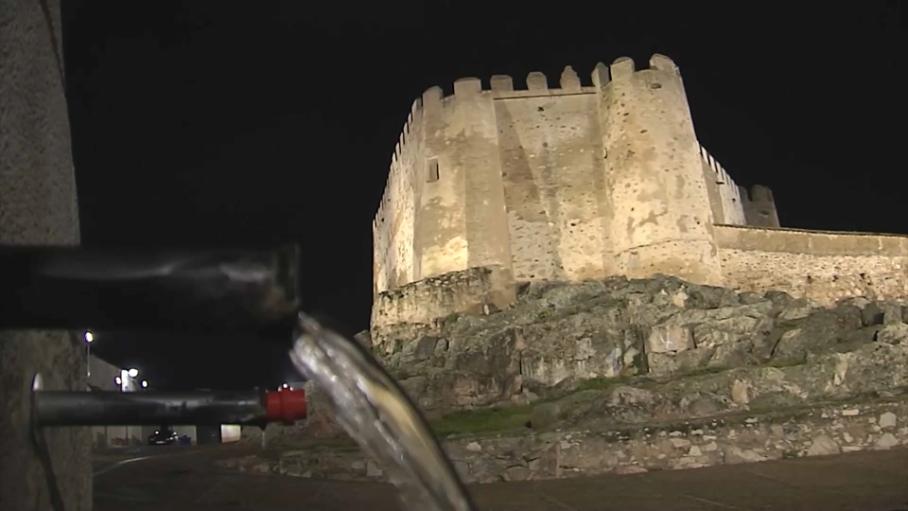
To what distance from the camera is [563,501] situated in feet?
23.8

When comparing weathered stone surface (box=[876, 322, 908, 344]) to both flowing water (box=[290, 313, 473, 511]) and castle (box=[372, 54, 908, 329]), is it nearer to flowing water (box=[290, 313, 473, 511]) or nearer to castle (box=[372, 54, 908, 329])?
castle (box=[372, 54, 908, 329])

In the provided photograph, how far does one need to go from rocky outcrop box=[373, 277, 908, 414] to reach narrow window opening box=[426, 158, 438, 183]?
21.2 ft

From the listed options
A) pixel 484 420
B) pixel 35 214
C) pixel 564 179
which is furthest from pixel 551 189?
pixel 35 214

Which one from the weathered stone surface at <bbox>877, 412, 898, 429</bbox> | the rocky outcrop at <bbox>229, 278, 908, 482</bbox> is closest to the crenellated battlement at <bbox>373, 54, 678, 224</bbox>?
Answer: the rocky outcrop at <bbox>229, 278, 908, 482</bbox>

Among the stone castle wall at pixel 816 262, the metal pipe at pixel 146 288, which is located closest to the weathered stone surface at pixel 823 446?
the metal pipe at pixel 146 288

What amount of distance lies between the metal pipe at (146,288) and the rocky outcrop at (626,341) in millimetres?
15086

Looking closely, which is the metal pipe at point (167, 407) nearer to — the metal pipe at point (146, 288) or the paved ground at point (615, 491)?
the metal pipe at point (146, 288)

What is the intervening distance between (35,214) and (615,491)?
7.03 meters

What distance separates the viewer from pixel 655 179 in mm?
22000

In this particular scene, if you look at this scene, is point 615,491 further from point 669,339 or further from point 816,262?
point 816,262

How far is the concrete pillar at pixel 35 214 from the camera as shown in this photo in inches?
69.7

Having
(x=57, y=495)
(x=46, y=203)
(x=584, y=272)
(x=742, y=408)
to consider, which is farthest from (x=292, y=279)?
(x=584, y=272)

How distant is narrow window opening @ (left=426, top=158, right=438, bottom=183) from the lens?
2411cm

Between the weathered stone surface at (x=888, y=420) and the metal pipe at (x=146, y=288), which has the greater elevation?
the metal pipe at (x=146, y=288)
